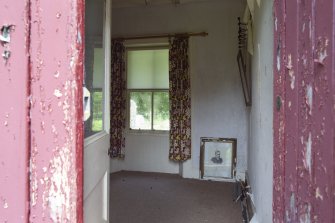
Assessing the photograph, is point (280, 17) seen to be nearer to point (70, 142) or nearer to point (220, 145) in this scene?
point (70, 142)

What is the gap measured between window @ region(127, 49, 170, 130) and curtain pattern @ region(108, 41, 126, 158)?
214mm

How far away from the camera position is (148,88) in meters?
4.68

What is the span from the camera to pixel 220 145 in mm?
4246

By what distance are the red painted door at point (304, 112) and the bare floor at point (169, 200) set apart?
214 centimetres

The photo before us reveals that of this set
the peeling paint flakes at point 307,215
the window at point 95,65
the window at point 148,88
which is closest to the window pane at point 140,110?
the window at point 148,88

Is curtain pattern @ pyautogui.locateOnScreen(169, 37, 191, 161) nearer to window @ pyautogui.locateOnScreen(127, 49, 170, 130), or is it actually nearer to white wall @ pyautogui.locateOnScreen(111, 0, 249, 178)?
white wall @ pyautogui.locateOnScreen(111, 0, 249, 178)

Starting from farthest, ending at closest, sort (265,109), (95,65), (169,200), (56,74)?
(169,200), (265,109), (95,65), (56,74)

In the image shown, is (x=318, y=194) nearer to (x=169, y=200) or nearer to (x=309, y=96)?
(x=309, y=96)

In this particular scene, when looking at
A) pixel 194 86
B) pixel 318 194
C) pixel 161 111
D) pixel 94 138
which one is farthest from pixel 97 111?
pixel 161 111

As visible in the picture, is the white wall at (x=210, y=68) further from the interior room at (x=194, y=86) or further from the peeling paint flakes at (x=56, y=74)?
the peeling paint flakes at (x=56, y=74)

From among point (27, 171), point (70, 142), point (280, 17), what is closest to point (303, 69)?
point (280, 17)

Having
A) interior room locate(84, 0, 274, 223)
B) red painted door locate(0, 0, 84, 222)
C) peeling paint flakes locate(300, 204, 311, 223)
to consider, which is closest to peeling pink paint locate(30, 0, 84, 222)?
red painted door locate(0, 0, 84, 222)

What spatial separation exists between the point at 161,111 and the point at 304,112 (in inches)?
162
